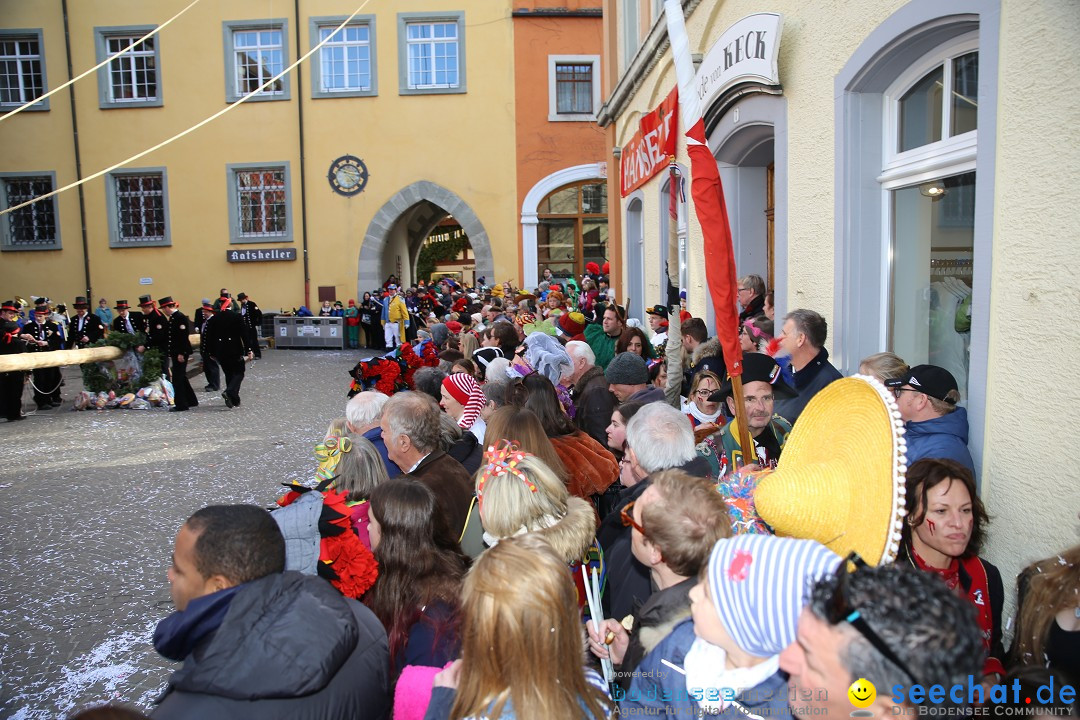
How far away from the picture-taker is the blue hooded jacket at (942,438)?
326 cm

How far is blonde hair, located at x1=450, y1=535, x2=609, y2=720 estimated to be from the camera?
1.83m

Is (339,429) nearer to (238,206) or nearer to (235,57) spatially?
(238,206)

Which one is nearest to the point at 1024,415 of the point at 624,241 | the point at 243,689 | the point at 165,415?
the point at 243,689

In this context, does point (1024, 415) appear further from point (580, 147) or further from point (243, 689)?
point (580, 147)

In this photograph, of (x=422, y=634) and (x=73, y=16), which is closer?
(x=422, y=634)

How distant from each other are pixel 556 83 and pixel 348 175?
21.5 ft

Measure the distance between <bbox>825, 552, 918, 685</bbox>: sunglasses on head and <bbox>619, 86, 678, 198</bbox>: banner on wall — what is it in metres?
7.30

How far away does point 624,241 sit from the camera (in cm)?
1292

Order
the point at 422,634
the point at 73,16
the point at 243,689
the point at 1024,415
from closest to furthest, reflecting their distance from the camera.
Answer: the point at 243,689 → the point at 422,634 → the point at 1024,415 → the point at 73,16

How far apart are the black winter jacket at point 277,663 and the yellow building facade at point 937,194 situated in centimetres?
253

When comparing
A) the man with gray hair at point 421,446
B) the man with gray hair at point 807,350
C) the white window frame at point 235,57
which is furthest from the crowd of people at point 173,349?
the white window frame at point 235,57

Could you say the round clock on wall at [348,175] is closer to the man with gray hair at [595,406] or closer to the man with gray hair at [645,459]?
the man with gray hair at [595,406]

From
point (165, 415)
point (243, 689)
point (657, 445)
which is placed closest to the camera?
point (243, 689)

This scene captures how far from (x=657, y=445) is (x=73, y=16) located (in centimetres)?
2611
